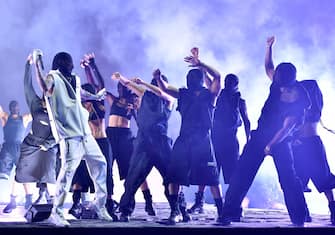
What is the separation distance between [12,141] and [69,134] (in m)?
0.73

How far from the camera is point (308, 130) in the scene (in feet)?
14.9

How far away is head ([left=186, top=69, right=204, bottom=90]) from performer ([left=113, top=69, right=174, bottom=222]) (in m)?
0.29

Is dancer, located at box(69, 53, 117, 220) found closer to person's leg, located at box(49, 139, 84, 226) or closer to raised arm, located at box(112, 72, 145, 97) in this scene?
raised arm, located at box(112, 72, 145, 97)

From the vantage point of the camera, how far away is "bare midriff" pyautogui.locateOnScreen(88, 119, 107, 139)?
4.42 m

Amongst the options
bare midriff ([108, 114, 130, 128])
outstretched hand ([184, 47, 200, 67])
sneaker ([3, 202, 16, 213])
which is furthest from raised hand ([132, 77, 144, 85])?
sneaker ([3, 202, 16, 213])

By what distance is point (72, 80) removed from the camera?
13.6 ft

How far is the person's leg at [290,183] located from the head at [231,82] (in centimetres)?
69

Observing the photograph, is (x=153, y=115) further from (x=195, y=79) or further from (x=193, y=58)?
(x=193, y=58)

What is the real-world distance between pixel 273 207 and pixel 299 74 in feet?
4.11

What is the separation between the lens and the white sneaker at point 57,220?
153 inches

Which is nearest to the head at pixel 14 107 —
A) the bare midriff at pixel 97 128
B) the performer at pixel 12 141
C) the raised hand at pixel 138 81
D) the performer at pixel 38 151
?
Result: the performer at pixel 12 141

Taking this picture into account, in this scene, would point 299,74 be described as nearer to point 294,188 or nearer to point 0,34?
point 294,188

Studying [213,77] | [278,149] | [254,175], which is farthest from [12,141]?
[278,149]

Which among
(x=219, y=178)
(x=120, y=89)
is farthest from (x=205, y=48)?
(x=219, y=178)
